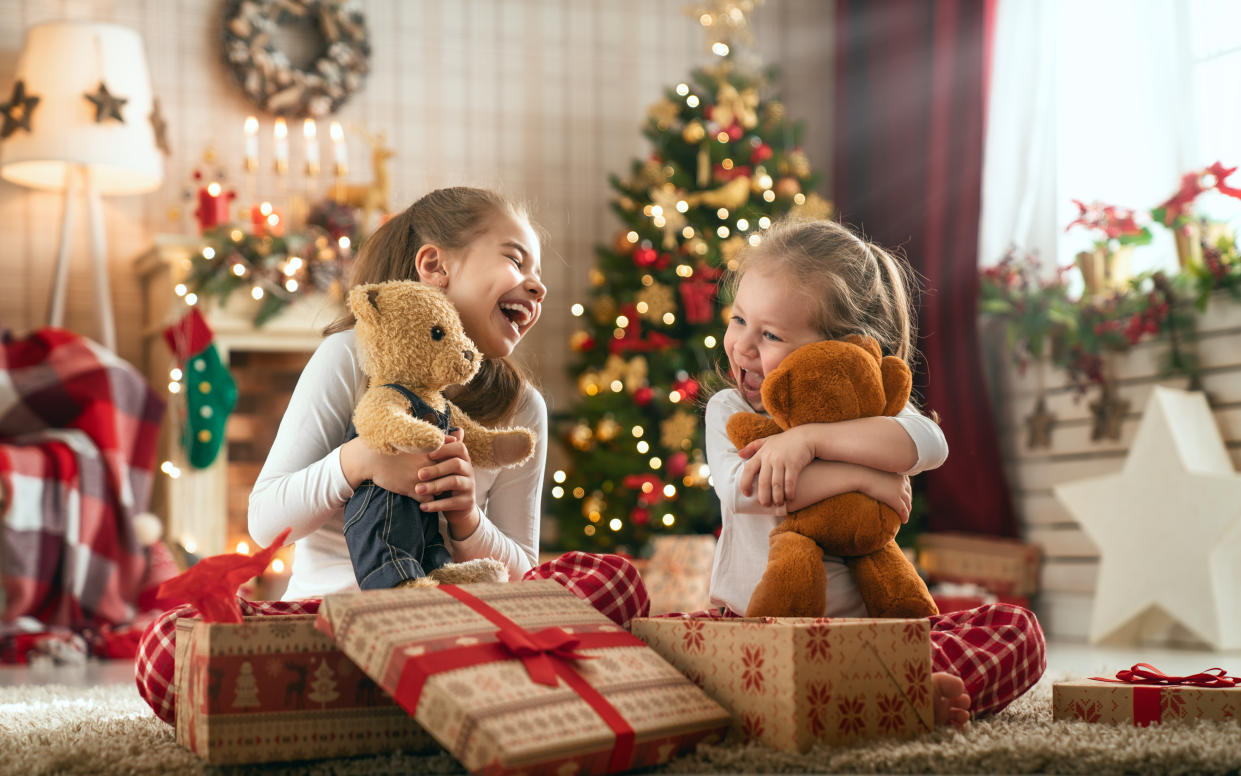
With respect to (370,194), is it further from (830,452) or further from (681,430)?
(830,452)

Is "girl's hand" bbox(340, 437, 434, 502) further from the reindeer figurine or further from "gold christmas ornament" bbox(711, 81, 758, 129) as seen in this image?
"gold christmas ornament" bbox(711, 81, 758, 129)

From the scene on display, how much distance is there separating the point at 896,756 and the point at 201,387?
2754 millimetres

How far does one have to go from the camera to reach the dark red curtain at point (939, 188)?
3682mm

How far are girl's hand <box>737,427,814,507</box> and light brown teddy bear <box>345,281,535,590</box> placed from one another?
0.87ft

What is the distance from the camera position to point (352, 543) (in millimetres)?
1233

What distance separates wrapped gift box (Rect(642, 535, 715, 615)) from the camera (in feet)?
11.1

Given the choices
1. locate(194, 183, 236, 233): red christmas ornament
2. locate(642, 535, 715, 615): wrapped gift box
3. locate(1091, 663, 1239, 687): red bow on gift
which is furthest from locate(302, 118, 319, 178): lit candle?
locate(1091, 663, 1239, 687): red bow on gift

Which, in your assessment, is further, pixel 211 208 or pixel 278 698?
pixel 211 208

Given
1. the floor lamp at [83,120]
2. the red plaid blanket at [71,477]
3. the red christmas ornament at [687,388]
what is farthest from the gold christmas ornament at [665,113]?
the red plaid blanket at [71,477]

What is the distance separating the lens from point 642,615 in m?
1.31

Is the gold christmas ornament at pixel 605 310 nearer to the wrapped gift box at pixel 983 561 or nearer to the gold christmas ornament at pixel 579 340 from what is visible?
the gold christmas ornament at pixel 579 340

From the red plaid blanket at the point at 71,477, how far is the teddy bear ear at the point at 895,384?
2137mm

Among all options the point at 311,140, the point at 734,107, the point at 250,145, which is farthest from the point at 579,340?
the point at 250,145

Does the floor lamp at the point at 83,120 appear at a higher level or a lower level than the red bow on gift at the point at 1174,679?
higher
